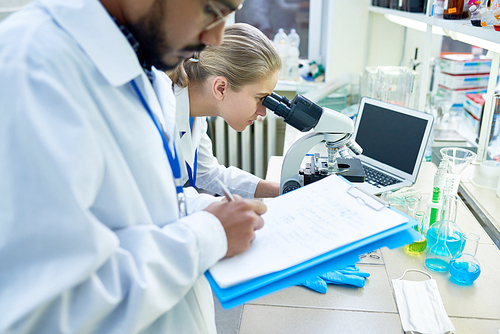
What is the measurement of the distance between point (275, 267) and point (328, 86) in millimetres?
2211

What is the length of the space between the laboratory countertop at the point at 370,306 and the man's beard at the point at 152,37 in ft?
2.20

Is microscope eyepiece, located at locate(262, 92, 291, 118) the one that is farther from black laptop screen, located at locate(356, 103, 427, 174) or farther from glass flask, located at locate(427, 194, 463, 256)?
black laptop screen, located at locate(356, 103, 427, 174)

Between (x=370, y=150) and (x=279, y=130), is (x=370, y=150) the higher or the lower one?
the higher one

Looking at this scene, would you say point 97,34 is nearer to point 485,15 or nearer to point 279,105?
point 279,105

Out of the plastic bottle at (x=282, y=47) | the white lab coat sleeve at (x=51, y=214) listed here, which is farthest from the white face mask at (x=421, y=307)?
the plastic bottle at (x=282, y=47)

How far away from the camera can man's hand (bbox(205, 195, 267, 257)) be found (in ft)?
2.32

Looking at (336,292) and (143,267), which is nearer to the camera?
(143,267)

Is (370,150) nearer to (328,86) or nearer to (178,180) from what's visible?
(328,86)

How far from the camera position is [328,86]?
2748 mm

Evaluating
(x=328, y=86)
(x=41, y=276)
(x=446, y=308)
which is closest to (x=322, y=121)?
(x=446, y=308)

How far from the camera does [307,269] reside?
2.43ft

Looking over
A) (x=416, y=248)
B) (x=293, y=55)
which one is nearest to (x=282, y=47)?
(x=293, y=55)

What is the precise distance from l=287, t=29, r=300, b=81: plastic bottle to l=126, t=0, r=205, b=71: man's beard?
2.58 m

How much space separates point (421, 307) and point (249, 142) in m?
2.25
